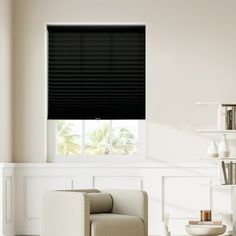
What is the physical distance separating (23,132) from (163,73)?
1.81 m

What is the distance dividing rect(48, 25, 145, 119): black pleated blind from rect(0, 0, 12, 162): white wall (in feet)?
1.76

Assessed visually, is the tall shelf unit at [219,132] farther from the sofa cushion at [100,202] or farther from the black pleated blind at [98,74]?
the sofa cushion at [100,202]

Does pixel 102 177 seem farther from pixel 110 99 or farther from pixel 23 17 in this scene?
pixel 23 17

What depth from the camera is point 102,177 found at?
8078 mm

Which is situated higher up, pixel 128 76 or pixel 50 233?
pixel 128 76

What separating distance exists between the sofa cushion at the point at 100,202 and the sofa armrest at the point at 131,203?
6cm

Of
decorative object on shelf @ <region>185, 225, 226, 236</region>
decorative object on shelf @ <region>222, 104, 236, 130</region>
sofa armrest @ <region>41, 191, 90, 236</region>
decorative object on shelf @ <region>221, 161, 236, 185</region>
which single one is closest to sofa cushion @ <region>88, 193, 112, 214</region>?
sofa armrest @ <region>41, 191, 90, 236</region>

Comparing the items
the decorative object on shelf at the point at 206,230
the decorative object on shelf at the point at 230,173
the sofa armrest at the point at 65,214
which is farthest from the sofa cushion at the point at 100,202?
the decorative object on shelf at the point at 230,173

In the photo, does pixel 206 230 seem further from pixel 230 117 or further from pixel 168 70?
pixel 168 70

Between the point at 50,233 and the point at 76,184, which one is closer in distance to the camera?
the point at 50,233

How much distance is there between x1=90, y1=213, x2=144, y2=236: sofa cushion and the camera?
586cm

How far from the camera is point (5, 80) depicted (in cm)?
781

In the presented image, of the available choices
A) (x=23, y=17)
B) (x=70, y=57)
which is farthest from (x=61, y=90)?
(x=23, y=17)

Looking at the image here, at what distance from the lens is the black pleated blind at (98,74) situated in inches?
324
